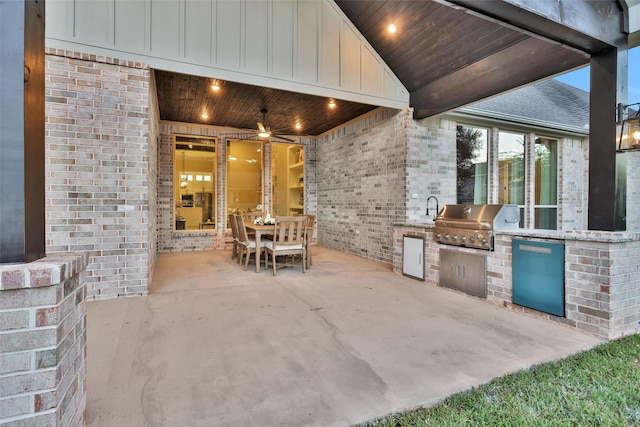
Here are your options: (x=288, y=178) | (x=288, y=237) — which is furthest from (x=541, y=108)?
(x=288, y=178)

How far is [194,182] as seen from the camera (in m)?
8.35

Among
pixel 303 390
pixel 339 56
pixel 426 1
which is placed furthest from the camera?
pixel 339 56

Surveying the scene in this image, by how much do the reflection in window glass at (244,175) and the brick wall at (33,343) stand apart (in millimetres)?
7531

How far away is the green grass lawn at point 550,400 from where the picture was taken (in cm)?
171

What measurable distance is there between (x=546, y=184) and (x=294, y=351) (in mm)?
8191

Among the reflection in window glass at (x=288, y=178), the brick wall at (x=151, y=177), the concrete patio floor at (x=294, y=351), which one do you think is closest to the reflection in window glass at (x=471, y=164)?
the concrete patio floor at (x=294, y=351)

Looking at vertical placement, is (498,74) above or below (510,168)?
above

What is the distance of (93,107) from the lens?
3.93 m

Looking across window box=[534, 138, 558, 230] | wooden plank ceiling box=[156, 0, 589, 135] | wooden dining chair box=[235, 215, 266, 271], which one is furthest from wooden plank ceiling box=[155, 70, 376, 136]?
window box=[534, 138, 558, 230]

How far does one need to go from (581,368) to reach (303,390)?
2062 millimetres

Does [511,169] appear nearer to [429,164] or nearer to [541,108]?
[541,108]

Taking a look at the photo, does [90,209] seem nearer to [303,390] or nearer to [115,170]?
[115,170]

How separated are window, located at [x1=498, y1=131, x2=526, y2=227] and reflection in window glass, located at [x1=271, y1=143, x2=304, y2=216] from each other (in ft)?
17.3

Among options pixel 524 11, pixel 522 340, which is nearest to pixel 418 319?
pixel 522 340
